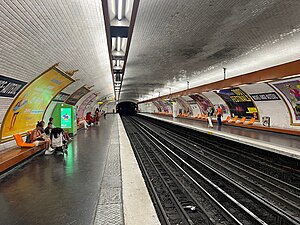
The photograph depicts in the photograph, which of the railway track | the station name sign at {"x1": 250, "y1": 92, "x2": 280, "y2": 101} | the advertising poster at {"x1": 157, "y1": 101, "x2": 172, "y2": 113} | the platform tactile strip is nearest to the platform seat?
the platform tactile strip

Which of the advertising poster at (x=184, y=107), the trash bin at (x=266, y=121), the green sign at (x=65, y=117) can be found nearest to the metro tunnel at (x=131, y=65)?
the green sign at (x=65, y=117)

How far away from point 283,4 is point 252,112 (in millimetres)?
11299

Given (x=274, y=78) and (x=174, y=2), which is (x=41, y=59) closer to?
(x=174, y=2)

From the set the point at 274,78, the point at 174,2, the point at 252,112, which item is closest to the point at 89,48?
the point at 174,2

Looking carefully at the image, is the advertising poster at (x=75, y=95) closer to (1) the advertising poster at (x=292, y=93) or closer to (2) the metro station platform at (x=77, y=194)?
(2) the metro station platform at (x=77, y=194)

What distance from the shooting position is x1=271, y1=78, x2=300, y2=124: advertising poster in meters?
9.86

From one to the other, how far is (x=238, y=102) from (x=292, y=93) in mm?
5200

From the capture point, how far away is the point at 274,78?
25.1 feet

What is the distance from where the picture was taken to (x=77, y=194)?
13.8ft

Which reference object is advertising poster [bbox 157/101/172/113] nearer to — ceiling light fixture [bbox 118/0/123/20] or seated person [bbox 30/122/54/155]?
seated person [bbox 30/122/54/155]

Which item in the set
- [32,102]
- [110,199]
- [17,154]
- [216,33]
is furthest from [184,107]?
[110,199]

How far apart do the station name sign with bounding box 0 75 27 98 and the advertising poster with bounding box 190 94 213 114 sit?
14744mm

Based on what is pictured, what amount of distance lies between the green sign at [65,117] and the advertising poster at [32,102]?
1788 millimetres

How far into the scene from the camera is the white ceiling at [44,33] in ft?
12.3
